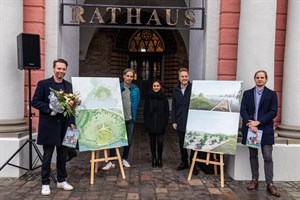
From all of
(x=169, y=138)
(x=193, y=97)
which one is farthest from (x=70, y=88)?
(x=169, y=138)

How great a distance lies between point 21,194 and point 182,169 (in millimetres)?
2749

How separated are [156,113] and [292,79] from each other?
2396 millimetres

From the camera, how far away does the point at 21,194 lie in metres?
4.52

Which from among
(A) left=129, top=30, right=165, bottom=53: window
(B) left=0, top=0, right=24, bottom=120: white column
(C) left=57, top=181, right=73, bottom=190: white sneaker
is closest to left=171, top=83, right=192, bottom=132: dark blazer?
(C) left=57, top=181, right=73, bottom=190: white sneaker

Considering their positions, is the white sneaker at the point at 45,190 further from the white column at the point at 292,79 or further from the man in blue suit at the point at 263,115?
the white column at the point at 292,79

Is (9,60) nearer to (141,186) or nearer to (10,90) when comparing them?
(10,90)

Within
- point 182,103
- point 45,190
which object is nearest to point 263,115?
point 182,103

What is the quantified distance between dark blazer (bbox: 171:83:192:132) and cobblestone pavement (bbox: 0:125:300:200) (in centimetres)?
88

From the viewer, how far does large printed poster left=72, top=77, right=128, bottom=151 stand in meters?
5.04

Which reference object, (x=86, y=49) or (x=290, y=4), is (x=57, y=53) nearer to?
(x=290, y=4)

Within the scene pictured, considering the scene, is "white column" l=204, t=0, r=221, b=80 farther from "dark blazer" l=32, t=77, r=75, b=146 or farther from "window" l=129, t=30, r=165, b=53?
"window" l=129, t=30, r=165, b=53

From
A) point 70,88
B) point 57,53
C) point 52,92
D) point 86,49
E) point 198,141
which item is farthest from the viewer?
point 86,49

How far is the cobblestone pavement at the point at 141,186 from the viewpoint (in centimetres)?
454

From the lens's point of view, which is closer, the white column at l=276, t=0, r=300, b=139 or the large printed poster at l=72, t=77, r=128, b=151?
the large printed poster at l=72, t=77, r=128, b=151
